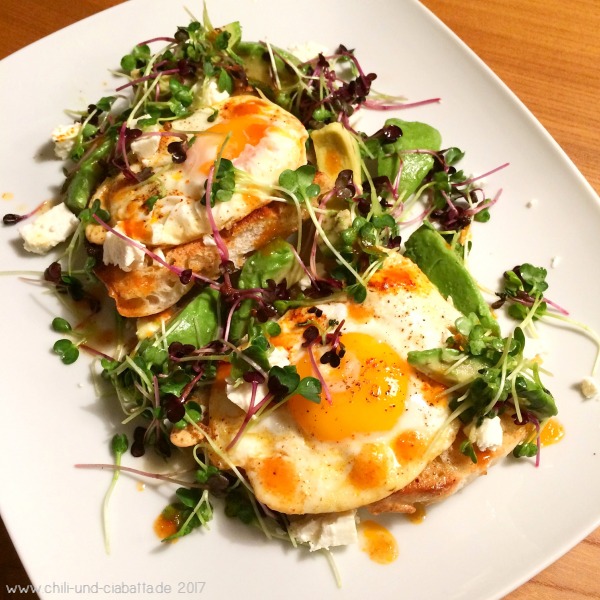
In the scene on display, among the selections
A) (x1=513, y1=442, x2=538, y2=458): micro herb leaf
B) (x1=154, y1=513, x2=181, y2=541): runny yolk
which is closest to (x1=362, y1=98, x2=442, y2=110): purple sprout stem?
(x1=513, y1=442, x2=538, y2=458): micro herb leaf

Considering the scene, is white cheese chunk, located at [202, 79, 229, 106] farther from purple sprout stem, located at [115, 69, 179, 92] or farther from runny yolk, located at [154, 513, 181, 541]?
runny yolk, located at [154, 513, 181, 541]

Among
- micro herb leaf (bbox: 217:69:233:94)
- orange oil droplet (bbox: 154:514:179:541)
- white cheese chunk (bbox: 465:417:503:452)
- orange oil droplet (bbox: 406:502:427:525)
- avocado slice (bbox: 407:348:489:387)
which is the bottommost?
orange oil droplet (bbox: 154:514:179:541)

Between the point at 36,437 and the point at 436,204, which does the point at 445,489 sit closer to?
the point at 436,204

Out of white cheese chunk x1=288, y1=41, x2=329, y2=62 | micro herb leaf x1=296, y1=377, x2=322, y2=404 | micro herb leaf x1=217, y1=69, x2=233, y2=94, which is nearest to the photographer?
micro herb leaf x1=296, y1=377, x2=322, y2=404

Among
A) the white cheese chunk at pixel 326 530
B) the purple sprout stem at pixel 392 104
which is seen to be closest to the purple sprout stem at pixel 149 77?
the purple sprout stem at pixel 392 104

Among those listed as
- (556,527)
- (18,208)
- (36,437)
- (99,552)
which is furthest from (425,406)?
(18,208)

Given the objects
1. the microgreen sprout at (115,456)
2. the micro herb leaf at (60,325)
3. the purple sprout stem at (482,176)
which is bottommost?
the microgreen sprout at (115,456)

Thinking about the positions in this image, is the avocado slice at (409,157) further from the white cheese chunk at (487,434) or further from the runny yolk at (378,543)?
the runny yolk at (378,543)
